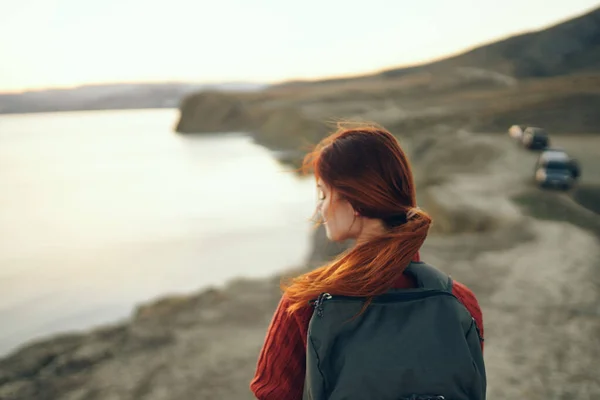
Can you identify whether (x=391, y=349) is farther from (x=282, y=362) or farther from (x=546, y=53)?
(x=546, y=53)

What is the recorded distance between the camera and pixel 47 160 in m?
66.1

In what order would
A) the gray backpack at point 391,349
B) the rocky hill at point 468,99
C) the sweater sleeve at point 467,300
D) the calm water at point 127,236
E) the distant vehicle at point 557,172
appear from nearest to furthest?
the gray backpack at point 391,349
the sweater sleeve at point 467,300
the calm water at point 127,236
the distant vehicle at point 557,172
the rocky hill at point 468,99

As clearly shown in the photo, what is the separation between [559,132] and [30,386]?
42.4 m

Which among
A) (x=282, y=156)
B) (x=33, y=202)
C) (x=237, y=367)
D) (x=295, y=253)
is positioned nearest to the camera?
(x=237, y=367)

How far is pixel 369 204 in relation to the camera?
1.54 meters

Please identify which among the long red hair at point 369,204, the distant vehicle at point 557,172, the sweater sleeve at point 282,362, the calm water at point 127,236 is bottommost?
the calm water at point 127,236

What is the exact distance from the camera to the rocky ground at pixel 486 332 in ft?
19.9

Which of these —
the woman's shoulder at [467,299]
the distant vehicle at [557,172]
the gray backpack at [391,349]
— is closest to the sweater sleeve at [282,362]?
the gray backpack at [391,349]

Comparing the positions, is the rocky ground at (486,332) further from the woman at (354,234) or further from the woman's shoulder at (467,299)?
the woman at (354,234)

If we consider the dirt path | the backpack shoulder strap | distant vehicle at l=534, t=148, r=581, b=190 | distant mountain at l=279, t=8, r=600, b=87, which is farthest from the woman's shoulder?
distant mountain at l=279, t=8, r=600, b=87

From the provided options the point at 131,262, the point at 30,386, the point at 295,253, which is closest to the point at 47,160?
the point at 131,262

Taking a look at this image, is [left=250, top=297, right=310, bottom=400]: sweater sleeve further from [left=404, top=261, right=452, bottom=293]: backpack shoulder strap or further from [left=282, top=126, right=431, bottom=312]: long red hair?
[left=404, top=261, right=452, bottom=293]: backpack shoulder strap

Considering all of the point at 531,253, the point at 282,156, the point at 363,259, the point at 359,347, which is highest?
the point at 363,259

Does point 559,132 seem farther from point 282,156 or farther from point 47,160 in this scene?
point 47,160
